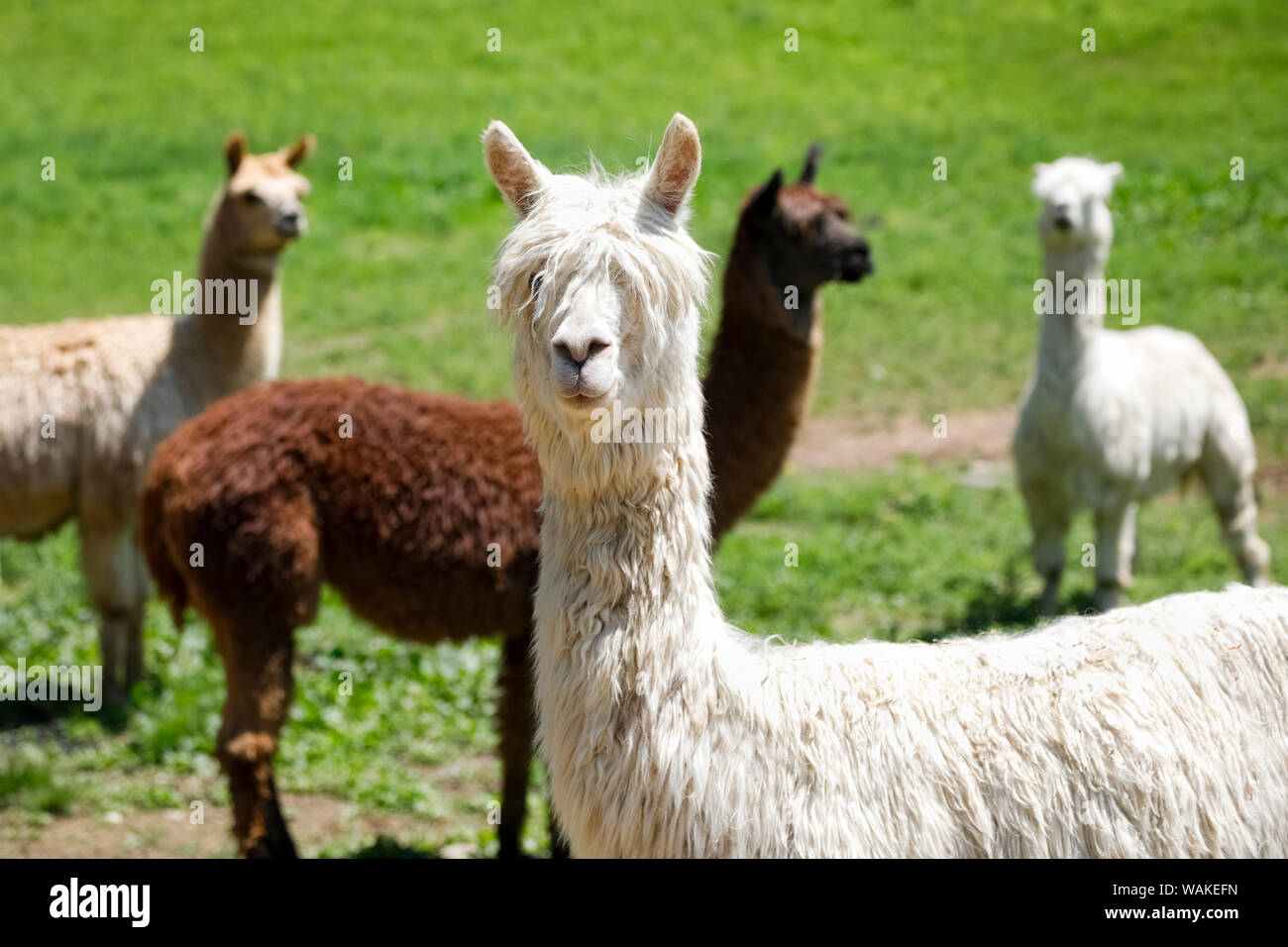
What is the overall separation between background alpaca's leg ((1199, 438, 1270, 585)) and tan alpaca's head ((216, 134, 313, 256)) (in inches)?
206

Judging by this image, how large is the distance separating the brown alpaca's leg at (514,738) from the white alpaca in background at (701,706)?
7.09 feet

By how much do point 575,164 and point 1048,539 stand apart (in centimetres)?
468

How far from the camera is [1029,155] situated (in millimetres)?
15812

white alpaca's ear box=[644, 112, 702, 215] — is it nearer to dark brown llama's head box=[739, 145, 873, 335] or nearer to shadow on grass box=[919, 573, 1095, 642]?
dark brown llama's head box=[739, 145, 873, 335]

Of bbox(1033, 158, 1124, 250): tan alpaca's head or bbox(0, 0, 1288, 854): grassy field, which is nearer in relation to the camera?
bbox(0, 0, 1288, 854): grassy field

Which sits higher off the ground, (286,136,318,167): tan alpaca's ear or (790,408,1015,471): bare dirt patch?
(286,136,318,167): tan alpaca's ear

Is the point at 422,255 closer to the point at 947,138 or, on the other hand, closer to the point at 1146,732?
the point at 947,138

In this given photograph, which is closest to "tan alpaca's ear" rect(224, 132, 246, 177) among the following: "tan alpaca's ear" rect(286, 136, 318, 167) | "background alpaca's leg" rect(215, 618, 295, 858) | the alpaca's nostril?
"tan alpaca's ear" rect(286, 136, 318, 167)

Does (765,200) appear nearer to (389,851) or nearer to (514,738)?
(514,738)

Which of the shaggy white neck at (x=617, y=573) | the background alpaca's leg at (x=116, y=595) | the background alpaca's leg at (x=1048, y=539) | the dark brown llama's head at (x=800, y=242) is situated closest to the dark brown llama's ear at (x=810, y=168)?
the dark brown llama's head at (x=800, y=242)

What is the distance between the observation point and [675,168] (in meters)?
2.81

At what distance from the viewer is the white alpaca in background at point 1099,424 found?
7051 millimetres

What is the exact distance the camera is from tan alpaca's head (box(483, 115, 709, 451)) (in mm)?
2617
